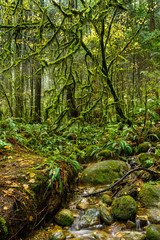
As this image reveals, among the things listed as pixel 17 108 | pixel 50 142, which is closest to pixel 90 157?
pixel 50 142

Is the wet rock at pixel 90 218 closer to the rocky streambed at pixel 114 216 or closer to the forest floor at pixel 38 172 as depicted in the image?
the rocky streambed at pixel 114 216

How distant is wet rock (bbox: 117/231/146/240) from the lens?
236 centimetres

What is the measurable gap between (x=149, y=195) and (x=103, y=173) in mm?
1348

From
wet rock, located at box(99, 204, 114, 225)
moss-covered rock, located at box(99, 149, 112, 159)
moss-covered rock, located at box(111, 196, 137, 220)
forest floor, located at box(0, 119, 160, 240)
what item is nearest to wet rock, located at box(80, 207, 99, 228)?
wet rock, located at box(99, 204, 114, 225)

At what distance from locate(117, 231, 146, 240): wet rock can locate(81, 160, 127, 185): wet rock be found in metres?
1.60

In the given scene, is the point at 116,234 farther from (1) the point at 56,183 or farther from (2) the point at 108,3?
(2) the point at 108,3

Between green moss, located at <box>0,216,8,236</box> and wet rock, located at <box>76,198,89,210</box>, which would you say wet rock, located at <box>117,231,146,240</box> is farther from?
green moss, located at <box>0,216,8,236</box>

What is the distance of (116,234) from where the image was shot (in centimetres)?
253

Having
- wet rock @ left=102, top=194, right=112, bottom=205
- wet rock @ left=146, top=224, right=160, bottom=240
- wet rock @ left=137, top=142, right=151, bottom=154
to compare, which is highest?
wet rock @ left=137, top=142, right=151, bottom=154

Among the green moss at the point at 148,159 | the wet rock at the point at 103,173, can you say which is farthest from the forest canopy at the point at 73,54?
the wet rock at the point at 103,173

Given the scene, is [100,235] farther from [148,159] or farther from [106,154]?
Answer: [106,154]

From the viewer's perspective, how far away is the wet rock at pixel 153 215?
2628mm

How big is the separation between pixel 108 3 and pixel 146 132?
4400 mm

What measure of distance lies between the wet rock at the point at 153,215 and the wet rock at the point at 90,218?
890 mm
